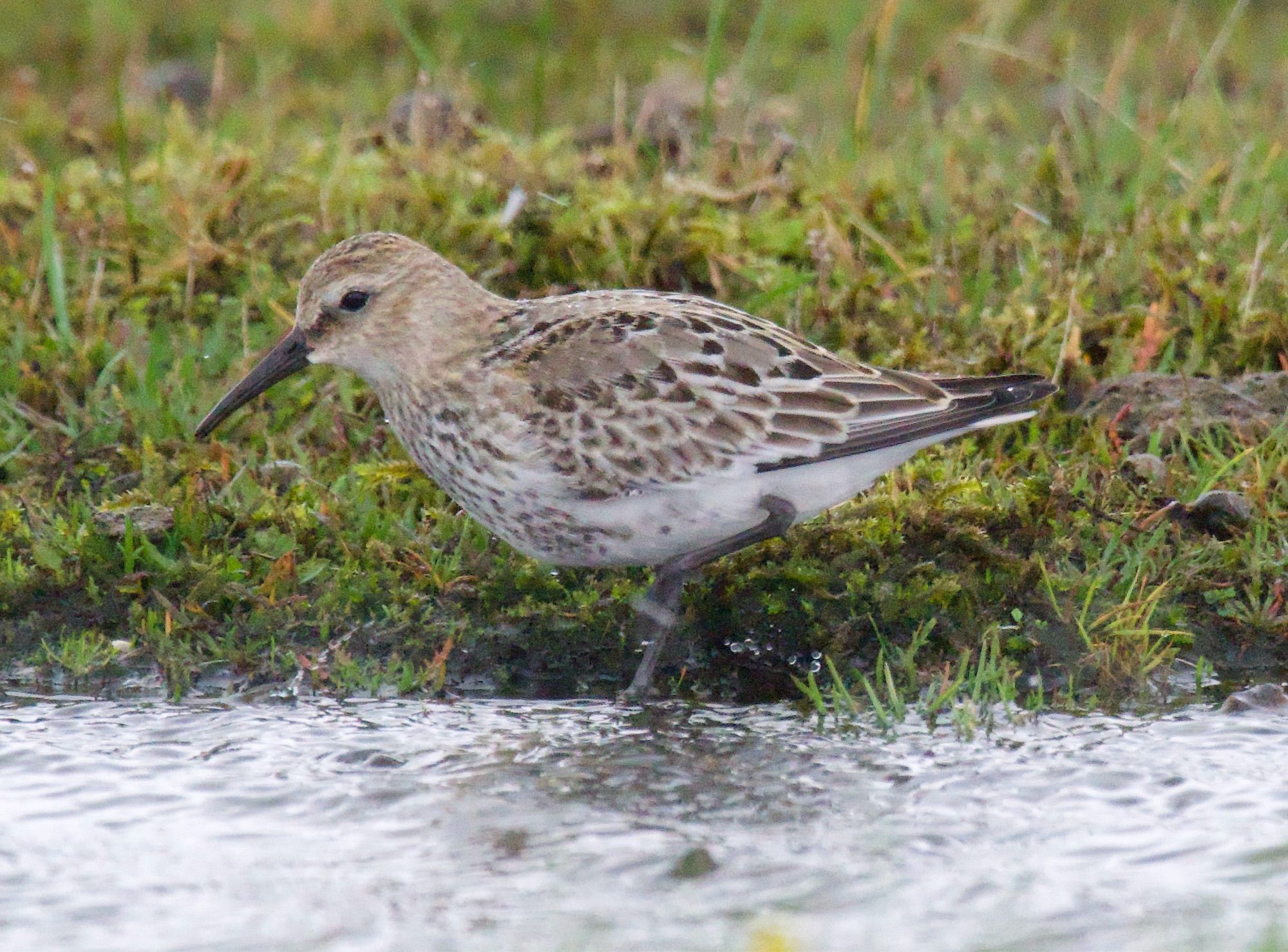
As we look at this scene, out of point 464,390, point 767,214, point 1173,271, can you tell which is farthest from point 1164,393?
point 464,390

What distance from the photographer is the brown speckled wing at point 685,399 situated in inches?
224

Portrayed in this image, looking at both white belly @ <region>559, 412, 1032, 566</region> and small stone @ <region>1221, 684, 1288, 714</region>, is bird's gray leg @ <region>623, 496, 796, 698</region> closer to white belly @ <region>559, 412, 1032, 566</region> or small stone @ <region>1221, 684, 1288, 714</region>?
white belly @ <region>559, 412, 1032, 566</region>

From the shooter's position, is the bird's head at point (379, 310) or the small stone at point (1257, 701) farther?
the bird's head at point (379, 310)

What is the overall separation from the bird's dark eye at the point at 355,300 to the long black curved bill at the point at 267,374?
20 cm

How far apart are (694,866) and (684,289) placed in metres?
3.76

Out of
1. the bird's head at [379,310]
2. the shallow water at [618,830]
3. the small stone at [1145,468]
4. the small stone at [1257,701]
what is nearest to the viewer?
the shallow water at [618,830]

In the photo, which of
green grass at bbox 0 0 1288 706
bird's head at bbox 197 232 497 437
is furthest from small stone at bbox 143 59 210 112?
bird's head at bbox 197 232 497 437

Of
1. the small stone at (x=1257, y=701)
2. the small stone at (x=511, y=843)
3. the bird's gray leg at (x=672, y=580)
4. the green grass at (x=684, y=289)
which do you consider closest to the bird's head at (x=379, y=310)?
the green grass at (x=684, y=289)

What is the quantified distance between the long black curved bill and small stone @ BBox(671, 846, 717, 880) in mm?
2512

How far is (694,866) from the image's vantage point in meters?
4.42

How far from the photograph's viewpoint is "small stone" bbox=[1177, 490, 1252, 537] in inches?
244

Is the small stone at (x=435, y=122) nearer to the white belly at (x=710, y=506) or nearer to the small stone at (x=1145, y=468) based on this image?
the white belly at (x=710, y=506)

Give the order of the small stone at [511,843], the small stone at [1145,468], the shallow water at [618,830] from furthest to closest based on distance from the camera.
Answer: the small stone at [1145,468], the small stone at [511,843], the shallow water at [618,830]

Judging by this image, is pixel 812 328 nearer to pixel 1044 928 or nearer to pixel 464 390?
pixel 464 390
